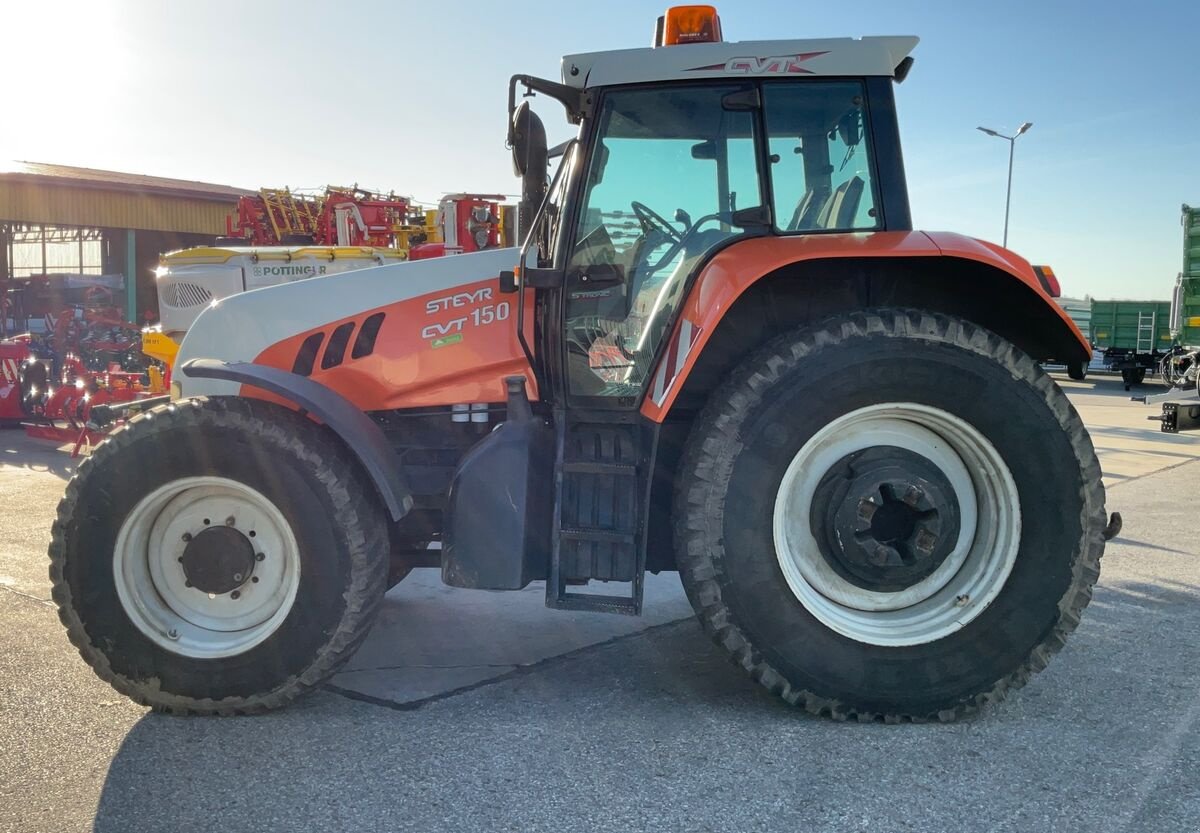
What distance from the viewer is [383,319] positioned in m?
3.69

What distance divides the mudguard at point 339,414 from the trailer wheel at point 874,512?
3.29ft

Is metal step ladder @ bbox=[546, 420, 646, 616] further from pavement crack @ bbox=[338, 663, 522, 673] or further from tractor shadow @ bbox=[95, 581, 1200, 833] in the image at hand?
pavement crack @ bbox=[338, 663, 522, 673]

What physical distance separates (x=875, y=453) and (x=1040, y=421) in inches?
21.4

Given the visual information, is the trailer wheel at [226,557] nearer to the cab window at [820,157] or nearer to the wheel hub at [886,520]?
the wheel hub at [886,520]

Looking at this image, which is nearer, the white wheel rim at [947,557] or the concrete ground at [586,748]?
the concrete ground at [586,748]

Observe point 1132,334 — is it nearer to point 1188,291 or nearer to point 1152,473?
point 1188,291

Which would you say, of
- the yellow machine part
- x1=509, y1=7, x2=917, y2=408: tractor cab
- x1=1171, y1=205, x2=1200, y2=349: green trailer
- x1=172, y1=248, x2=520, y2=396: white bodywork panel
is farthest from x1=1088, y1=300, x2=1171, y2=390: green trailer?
x1=172, y1=248, x2=520, y2=396: white bodywork panel

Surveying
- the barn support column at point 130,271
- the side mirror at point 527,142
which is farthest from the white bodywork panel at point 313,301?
the barn support column at point 130,271

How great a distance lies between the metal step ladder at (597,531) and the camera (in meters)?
3.29

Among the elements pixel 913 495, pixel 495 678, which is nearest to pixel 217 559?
pixel 495 678

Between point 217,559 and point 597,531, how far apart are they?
4.45ft

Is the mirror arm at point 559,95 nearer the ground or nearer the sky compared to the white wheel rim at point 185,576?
nearer the sky

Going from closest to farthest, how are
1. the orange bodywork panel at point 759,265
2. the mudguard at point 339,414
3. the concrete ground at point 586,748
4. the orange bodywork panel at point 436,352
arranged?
the concrete ground at point 586,748, the orange bodywork panel at point 759,265, the mudguard at point 339,414, the orange bodywork panel at point 436,352

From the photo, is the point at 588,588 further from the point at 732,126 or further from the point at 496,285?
the point at 732,126
